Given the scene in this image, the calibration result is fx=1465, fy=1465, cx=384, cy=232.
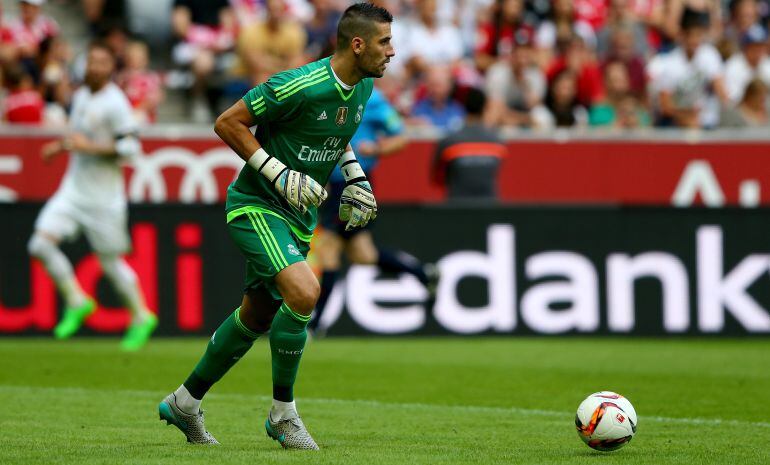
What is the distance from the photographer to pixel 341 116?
25.3ft

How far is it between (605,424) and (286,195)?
2.00 m

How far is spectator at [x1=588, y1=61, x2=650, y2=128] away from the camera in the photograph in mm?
18672

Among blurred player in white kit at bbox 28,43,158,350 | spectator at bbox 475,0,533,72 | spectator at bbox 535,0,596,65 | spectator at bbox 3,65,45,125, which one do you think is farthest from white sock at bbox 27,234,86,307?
spectator at bbox 535,0,596,65

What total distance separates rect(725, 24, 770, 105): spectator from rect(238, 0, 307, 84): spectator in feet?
19.0

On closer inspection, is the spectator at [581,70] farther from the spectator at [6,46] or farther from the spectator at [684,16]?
the spectator at [6,46]

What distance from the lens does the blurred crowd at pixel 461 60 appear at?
60.0ft

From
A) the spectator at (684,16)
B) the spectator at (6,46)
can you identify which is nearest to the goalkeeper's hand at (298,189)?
the spectator at (6,46)

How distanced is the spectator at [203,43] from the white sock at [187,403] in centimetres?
1122

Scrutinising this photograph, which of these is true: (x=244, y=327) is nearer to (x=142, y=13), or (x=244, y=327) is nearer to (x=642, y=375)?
(x=642, y=375)

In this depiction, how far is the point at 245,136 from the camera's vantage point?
7.45 m

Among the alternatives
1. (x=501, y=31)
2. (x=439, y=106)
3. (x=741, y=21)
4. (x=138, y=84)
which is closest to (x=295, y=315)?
(x=439, y=106)

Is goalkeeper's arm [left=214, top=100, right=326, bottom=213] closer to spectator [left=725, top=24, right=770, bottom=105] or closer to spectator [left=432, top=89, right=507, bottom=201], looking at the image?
spectator [left=432, top=89, right=507, bottom=201]

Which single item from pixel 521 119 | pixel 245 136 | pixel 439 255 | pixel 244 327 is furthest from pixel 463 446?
pixel 521 119

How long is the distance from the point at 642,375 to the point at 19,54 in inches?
381
